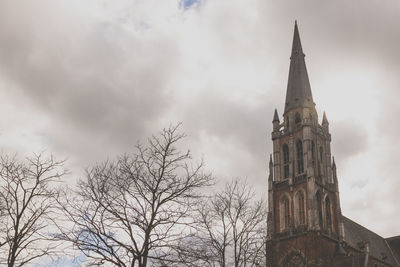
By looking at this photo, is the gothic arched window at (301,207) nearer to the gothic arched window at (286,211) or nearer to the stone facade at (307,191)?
the stone facade at (307,191)

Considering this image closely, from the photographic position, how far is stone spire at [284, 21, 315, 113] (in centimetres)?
5329

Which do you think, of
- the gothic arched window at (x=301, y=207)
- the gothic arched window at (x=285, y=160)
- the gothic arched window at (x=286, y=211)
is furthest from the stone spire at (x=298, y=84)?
the gothic arched window at (x=286, y=211)

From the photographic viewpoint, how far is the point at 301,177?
153 ft

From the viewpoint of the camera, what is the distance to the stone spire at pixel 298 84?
53.3m

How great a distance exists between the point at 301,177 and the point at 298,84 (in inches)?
553

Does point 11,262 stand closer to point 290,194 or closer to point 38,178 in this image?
point 38,178

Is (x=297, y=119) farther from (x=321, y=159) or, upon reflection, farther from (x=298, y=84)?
(x=321, y=159)

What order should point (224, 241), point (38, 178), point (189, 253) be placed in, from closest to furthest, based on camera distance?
point (189, 253)
point (38, 178)
point (224, 241)

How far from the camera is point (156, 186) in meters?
12.5

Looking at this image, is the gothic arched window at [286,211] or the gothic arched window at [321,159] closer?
the gothic arched window at [286,211]

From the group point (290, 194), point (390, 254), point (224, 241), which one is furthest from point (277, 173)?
point (224, 241)

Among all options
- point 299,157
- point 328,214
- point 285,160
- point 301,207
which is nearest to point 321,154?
point 299,157

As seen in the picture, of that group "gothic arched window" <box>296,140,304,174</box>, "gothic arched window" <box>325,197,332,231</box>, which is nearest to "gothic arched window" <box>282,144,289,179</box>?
"gothic arched window" <box>296,140,304,174</box>

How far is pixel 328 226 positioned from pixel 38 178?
121 feet
